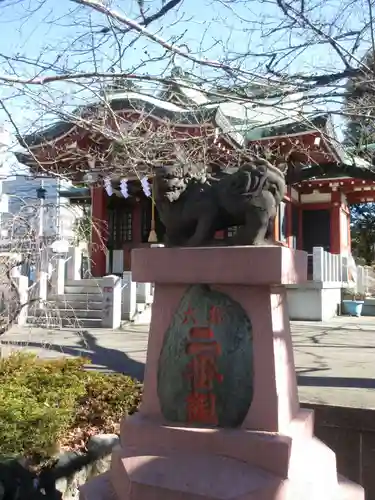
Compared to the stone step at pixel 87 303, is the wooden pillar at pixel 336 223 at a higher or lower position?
higher

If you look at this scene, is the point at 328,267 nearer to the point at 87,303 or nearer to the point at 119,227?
the point at 87,303

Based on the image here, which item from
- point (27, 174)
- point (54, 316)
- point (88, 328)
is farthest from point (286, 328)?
point (88, 328)

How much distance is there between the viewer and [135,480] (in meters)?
2.31

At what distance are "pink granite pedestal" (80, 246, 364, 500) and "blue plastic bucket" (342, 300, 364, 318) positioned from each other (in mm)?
13892

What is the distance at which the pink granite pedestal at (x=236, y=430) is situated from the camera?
223cm

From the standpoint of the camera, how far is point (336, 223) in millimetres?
16422

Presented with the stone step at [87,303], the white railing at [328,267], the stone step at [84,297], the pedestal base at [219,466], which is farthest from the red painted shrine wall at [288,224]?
the pedestal base at [219,466]

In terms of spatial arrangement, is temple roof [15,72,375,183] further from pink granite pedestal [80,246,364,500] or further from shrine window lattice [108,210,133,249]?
shrine window lattice [108,210,133,249]

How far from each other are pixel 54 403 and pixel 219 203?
2367 mm

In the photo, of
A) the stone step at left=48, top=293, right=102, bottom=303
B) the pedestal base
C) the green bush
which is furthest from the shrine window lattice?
the pedestal base

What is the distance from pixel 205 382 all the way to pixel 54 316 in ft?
11.8

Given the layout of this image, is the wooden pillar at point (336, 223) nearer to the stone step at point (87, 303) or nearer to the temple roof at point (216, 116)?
the temple roof at point (216, 116)

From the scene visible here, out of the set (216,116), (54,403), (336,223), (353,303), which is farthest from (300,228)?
(54,403)

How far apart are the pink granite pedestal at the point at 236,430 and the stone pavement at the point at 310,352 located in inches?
76.0
